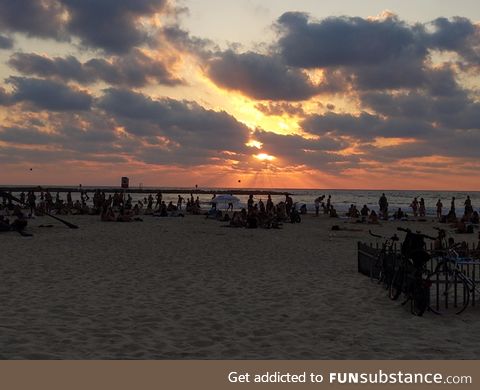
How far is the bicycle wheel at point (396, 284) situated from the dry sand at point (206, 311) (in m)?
0.24

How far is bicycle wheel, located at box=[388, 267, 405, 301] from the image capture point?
11.2 metres

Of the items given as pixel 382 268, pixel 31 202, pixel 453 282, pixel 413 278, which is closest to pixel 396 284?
pixel 413 278

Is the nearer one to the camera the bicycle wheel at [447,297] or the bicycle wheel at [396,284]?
the bicycle wheel at [447,297]

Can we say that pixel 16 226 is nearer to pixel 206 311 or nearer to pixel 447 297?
pixel 206 311

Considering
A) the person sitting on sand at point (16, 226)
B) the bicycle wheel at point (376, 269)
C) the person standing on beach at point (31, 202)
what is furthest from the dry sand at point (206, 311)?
the person standing on beach at point (31, 202)

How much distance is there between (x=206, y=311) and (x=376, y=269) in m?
5.83

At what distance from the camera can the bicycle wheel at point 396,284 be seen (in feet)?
36.9

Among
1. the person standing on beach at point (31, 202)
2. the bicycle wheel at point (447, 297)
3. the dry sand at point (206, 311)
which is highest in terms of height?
the person standing on beach at point (31, 202)

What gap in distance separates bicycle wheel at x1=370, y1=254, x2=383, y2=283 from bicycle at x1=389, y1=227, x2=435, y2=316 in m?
1.42

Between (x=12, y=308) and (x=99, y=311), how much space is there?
1.76 meters

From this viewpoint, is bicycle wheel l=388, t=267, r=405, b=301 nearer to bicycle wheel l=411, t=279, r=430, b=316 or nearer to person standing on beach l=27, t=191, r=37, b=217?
bicycle wheel l=411, t=279, r=430, b=316

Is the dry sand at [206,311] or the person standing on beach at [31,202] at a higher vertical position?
the person standing on beach at [31,202]

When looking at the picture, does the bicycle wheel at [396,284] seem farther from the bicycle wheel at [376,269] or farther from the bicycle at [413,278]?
the bicycle wheel at [376,269]
